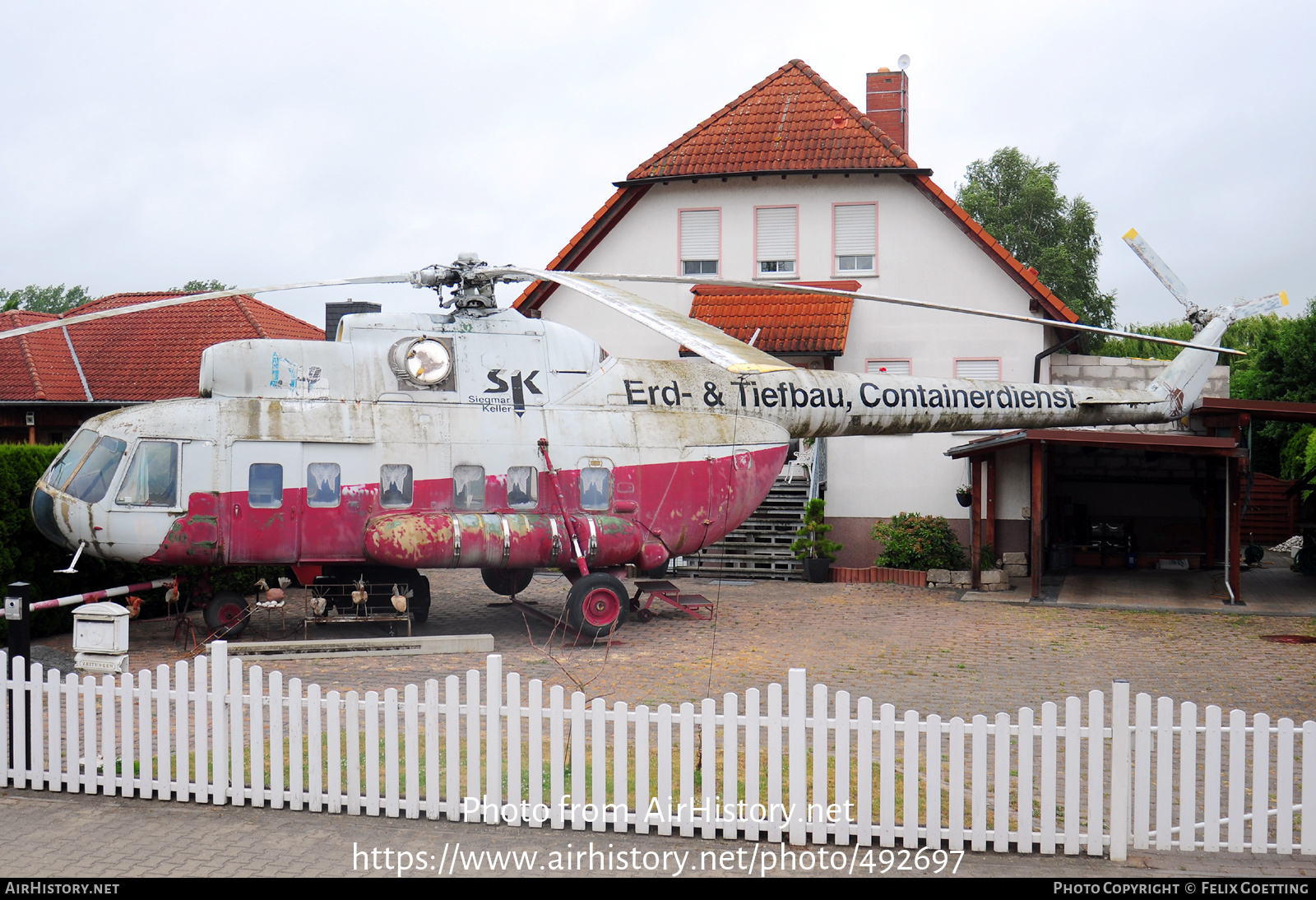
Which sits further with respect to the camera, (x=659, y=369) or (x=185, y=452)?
(x=659, y=369)

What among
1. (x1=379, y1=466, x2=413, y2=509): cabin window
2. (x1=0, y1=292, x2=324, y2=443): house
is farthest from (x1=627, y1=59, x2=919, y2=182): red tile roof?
(x1=0, y1=292, x2=324, y2=443): house

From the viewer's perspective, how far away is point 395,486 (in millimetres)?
13383

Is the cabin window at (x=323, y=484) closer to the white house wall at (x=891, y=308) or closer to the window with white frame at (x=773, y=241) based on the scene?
the white house wall at (x=891, y=308)

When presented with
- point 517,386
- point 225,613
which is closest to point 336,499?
point 225,613

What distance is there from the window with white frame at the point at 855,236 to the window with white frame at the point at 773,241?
97 centimetres

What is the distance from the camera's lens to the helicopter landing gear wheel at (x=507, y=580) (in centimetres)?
1658

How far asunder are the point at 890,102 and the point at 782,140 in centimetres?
409

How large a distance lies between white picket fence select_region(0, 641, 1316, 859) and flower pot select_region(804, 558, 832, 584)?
12.6 metres

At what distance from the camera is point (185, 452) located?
12.6 meters

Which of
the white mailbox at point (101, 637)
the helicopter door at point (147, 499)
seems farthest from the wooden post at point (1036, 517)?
the white mailbox at point (101, 637)

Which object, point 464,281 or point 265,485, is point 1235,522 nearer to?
point 464,281

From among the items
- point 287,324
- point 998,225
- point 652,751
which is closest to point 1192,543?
point 652,751

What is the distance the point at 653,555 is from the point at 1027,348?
37.5 ft
